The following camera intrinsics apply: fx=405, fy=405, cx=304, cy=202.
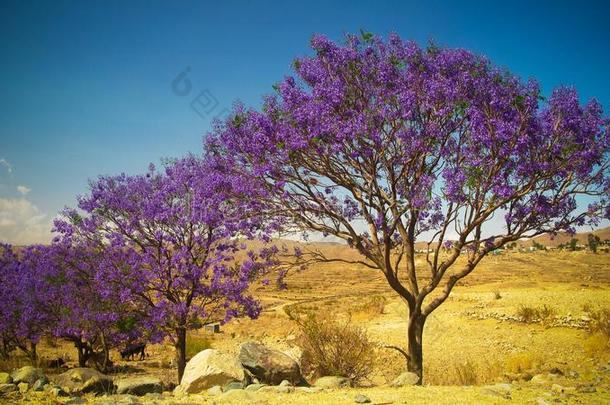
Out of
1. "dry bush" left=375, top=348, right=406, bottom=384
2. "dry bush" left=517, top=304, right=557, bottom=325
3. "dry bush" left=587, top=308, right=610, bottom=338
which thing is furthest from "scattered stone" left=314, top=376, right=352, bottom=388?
"dry bush" left=517, top=304, right=557, bottom=325

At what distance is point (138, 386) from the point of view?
10.2 metres

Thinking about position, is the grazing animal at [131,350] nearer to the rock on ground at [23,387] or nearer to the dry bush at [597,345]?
the rock on ground at [23,387]

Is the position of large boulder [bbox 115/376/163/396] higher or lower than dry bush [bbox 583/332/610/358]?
higher

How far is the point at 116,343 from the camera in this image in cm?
1631

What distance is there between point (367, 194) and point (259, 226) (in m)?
3.16

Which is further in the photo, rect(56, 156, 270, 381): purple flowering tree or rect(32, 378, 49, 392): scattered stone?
rect(56, 156, 270, 381): purple flowering tree

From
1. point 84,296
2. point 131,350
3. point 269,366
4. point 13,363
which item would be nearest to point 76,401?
point 269,366

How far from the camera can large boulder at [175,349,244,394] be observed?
10234 millimetres

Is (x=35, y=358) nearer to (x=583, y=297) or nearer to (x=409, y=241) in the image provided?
(x=409, y=241)

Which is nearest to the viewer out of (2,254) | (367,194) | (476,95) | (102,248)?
(476,95)

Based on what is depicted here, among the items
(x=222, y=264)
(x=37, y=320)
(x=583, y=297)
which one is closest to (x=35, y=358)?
(x=37, y=320)

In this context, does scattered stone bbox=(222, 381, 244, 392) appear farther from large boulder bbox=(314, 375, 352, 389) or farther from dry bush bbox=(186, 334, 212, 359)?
dry bush bbox=(186, 334, 212, 359)

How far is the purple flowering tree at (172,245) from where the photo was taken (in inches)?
497

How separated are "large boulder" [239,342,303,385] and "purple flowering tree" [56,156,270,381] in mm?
1744
